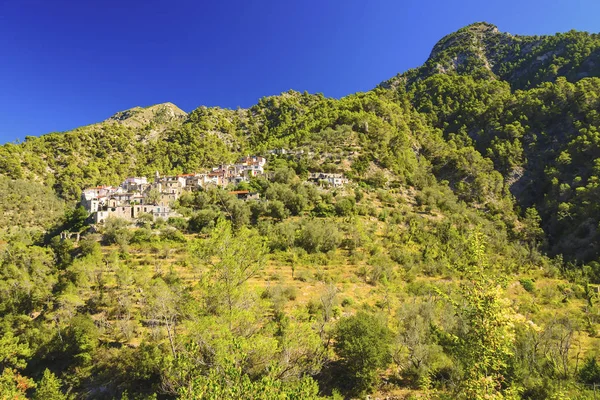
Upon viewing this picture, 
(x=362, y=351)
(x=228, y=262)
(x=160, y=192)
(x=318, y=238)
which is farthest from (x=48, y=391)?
(x=160, y=192)

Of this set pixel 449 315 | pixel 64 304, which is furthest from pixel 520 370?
pixel 64 304

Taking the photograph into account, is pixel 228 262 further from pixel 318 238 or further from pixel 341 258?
pixel 341 258

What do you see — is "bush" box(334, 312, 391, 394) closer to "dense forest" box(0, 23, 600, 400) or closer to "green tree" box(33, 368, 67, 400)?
"dense forest" box(0, 23, 600, 400)

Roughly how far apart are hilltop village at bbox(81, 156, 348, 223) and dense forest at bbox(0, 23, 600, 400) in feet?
9.20

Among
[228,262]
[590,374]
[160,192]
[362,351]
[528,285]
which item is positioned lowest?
[590,374]

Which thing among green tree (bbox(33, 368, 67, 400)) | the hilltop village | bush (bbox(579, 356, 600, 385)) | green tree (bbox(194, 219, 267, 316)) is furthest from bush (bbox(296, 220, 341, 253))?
green tree (bbox(33, 368, 67, 400))

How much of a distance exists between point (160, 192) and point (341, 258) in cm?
3395

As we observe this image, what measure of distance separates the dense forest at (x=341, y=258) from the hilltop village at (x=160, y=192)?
9.20 ft

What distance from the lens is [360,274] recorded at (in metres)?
34.2

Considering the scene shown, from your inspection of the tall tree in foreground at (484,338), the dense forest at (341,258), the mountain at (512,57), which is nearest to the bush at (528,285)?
the dense forest at (341,258)

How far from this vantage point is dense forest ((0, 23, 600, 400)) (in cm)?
1214

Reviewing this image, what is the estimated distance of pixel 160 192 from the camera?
51.8m

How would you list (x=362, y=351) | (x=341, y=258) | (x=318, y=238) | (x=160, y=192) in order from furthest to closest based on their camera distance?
1. (x=160, y=192)
2. (x=318, y=238)
3. (x=341, y=258)
4. (x=362, y=351)

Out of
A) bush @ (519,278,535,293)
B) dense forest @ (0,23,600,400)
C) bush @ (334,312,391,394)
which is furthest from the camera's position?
bush @ (519,278,535,293)
